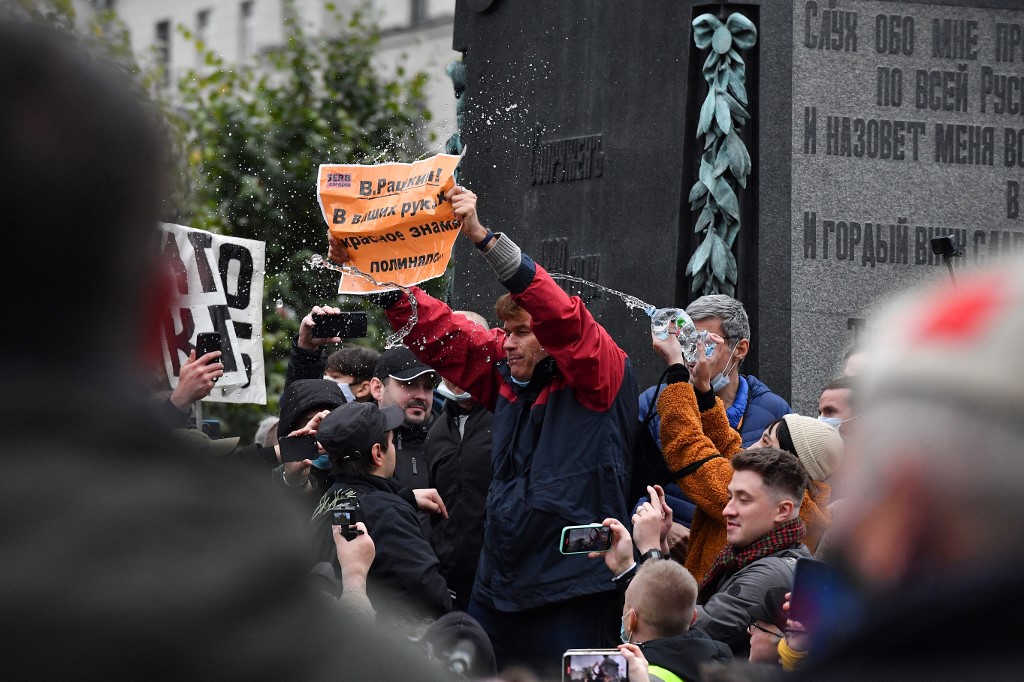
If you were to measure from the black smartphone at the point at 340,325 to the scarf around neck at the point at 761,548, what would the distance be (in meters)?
2.10

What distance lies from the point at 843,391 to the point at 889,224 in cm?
182

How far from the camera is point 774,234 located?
7.63m

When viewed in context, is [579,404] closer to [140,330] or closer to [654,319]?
[654,319]

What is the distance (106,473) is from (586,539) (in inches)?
153

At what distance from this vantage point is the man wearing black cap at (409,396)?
23.1 feet

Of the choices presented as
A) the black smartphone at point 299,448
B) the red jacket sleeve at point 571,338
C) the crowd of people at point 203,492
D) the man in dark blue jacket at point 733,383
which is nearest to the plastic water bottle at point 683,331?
the man in dark blue jacket at point 733,383

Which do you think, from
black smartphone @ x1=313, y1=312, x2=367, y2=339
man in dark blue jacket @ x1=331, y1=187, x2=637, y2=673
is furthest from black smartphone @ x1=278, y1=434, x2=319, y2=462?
man in dark blue jacket @ x1=331, y1=187, x2=637, y2=673

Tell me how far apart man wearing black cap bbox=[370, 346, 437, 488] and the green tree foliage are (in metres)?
8.62

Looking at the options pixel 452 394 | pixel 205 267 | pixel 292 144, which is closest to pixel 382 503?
pixel 452 394

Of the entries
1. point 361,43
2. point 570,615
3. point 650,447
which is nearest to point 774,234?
point 650,447

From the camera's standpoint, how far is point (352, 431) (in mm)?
5656

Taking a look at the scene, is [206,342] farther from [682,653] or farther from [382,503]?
[682,653]

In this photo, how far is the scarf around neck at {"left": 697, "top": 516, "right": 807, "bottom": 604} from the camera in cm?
500

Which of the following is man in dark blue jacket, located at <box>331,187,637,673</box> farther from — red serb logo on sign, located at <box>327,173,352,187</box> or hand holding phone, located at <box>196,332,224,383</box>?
hand holding phone, located at <box>196,332,224,383</box>
